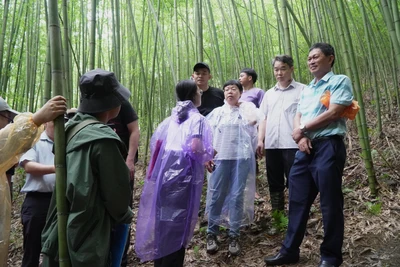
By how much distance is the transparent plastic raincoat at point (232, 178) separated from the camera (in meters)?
2.51

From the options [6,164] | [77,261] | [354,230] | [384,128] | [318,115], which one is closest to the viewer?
[77,261]

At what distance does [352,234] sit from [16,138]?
2324 millimetres

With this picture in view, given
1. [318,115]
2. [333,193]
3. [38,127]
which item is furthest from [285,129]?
[38,127]

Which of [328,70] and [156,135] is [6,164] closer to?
[156,135]

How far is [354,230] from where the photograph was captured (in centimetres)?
246

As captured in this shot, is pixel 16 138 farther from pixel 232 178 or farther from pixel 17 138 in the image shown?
pixel 232 178

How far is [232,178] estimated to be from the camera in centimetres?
259

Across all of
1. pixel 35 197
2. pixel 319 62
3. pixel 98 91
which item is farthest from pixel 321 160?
pixel 35 197

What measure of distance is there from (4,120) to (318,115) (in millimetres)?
1980

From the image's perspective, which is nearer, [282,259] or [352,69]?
Answer: [282,259]

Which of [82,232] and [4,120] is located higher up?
[4,120]

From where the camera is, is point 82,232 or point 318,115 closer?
point 82,232

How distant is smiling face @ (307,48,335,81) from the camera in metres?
2.09

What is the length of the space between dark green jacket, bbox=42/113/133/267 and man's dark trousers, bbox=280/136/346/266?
1.24 metres
